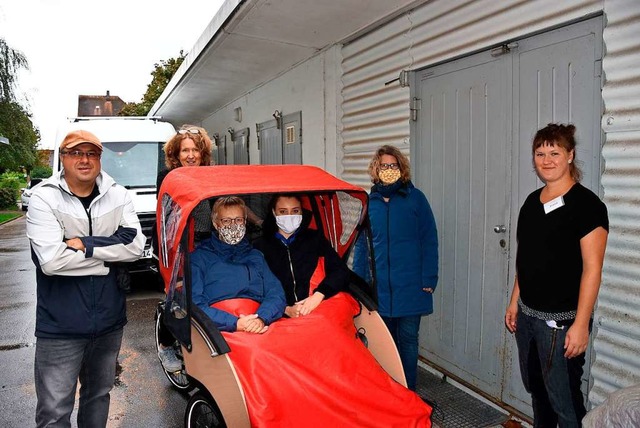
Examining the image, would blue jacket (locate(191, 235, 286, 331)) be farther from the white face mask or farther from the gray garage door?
the gray garage door

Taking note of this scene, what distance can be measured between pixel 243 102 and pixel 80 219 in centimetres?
763

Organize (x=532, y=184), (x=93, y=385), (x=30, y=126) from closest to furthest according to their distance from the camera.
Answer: (x=93, y=385), (x=532, y=184), (x=30, y=126)

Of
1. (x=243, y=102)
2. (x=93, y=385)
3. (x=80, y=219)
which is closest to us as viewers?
(x=80, y=219)

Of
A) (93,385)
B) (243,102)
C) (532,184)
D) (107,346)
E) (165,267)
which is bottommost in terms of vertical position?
(93,385)

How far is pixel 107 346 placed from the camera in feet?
9.20

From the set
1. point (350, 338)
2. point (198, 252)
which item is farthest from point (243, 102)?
point (350, 338)

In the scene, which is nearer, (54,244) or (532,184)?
(54,244)

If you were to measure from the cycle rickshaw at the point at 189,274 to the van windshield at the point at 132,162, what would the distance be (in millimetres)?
5201

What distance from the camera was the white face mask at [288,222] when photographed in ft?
10.6

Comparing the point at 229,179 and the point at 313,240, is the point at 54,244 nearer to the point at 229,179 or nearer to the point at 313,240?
the point at 229,179

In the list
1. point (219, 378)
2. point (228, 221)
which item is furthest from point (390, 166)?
point (219, 378)

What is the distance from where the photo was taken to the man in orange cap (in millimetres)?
2529

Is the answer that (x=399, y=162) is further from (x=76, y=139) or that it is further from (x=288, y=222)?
(x=76, y=139)

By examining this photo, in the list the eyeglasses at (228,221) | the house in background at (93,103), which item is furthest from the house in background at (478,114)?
the house in background at (93,103)
